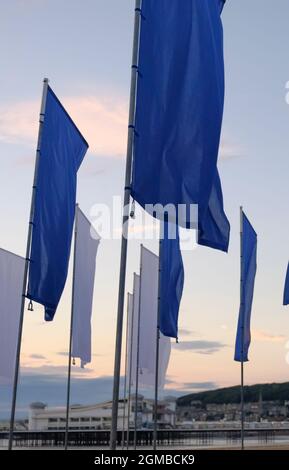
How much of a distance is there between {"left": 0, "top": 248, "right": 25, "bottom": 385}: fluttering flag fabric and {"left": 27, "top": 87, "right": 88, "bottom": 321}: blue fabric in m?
4.25

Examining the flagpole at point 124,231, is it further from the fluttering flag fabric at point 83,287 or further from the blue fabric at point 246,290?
the blue fabric at point 246,290

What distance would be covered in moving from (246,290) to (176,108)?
1528 cm

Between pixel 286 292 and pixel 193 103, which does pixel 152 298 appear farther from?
pixel 193 103

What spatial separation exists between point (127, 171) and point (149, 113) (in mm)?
1020

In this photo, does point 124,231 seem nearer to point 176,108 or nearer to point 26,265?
point 176,108

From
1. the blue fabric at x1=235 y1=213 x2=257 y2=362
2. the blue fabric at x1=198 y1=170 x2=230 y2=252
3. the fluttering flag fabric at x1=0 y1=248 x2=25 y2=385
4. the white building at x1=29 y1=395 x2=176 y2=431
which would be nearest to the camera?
the blue fabric at x1=198 y1=170 x2=230 y2=252

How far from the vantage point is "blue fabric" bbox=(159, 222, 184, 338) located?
797 inches

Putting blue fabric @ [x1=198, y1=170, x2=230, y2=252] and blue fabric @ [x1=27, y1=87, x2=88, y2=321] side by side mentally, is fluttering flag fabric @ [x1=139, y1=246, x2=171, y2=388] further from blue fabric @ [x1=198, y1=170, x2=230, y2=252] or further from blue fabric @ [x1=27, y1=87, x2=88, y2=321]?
blue fabric @ [x1=198, y1=170, x2=230, y2=252]

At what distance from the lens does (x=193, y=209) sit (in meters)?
10.8

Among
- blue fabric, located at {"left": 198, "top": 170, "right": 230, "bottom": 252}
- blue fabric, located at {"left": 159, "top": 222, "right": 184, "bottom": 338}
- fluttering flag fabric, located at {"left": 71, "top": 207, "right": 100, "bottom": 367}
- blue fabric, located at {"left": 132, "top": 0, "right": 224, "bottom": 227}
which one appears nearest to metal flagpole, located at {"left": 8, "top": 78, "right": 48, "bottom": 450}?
blue fabric, located at {"left": 198, "top": 170, "right": 230, "bottom": 252}

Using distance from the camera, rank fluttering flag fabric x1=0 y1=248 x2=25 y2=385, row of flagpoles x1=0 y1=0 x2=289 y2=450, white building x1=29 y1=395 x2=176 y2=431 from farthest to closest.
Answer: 1. white building x1=29 y1=395 x2=176 y2=431
2. fluttering flag fabric x1=0 y1=248 x2=25 y2=385
3. row of flagpoles x1=0 y1=0 x2=289 y2=450

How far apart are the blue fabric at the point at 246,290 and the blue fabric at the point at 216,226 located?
12.7 metres

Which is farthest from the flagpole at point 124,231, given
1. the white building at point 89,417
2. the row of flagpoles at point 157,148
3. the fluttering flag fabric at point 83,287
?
the white building at point 89,417
